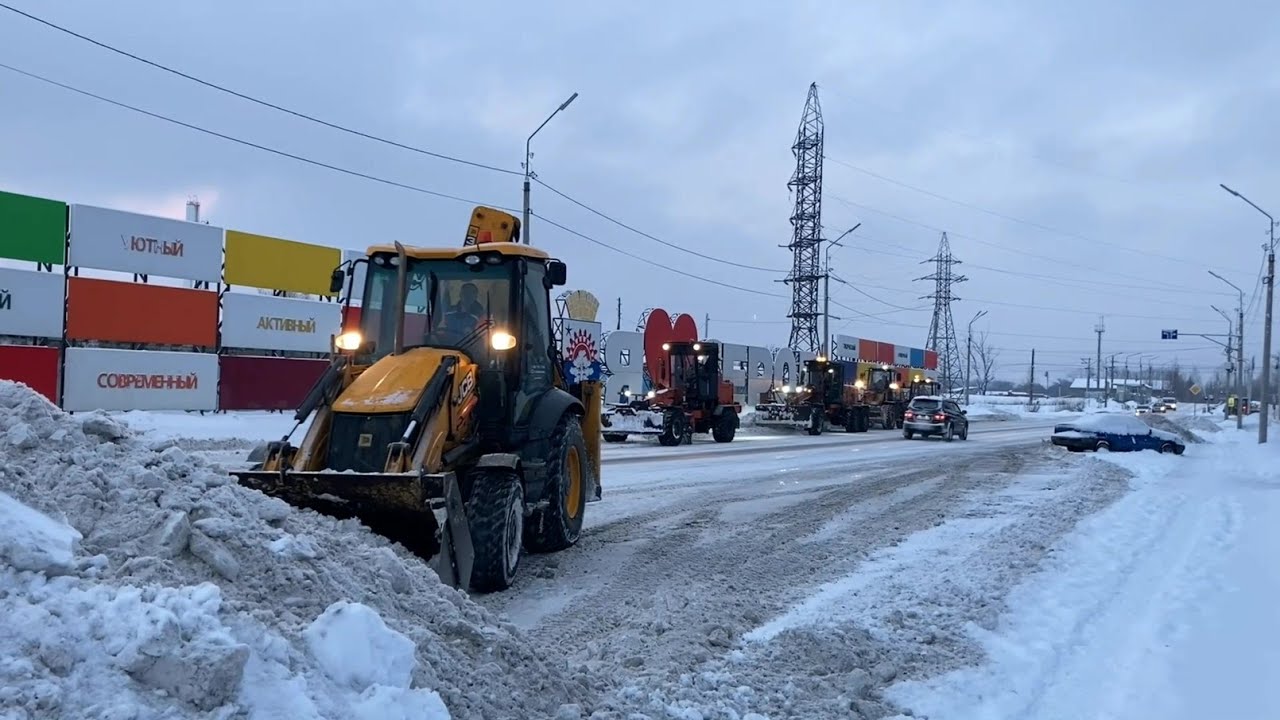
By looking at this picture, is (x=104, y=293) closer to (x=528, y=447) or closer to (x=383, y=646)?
(x=528, y=447)

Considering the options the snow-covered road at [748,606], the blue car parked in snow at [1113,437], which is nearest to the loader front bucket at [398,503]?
the snow-covered road at [748,606]

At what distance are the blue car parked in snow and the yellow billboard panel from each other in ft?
67.9

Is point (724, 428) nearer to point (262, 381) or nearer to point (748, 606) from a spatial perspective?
point (262, 381)

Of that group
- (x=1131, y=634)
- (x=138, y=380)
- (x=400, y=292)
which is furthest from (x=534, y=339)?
(x=138, y=380)

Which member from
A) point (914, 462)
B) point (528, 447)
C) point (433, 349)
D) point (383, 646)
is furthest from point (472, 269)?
point (914, 462)

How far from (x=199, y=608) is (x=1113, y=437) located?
27.4m

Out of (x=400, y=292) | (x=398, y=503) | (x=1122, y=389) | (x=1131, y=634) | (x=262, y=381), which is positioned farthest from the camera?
(x=1122, y=389)

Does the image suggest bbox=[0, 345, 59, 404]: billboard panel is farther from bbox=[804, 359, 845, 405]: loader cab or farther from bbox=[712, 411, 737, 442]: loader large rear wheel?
bbox=[804, 359, 845, 405]: loader cab

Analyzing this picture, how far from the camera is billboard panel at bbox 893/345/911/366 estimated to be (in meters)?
70.0

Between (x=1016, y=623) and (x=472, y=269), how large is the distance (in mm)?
5062

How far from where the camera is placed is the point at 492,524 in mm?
6766

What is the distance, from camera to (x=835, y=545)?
9.62m

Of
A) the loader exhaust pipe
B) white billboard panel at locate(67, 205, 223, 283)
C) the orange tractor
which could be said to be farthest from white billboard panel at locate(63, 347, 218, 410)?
the loader exhaust pipe

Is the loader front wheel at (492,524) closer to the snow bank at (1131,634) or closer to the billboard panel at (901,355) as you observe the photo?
the snow bank at (1131,634)
